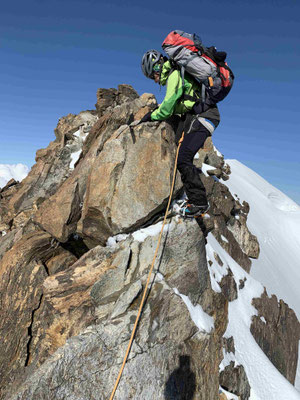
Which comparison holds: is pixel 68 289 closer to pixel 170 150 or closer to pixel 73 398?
pixel 73 398

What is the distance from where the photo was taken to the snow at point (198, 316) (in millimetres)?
8331

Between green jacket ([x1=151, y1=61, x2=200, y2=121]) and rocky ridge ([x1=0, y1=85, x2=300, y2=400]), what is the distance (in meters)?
0.97

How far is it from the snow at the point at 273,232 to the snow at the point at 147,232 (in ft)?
74.7

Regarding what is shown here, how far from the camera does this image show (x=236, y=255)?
25.0 m

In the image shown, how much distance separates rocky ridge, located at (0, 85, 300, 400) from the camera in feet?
20.7

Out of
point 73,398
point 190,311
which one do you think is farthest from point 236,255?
point 73,398

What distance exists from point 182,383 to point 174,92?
28.3 feet

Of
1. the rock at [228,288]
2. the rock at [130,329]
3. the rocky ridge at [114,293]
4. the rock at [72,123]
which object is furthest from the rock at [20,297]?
the rock at [72,123]

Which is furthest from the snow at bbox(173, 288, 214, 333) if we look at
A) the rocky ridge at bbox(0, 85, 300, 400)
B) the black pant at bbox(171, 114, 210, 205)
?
the black pant at bbox(171, 114, 210, 205)

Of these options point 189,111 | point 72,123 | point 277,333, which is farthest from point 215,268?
point 72,123

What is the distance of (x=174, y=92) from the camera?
810cm

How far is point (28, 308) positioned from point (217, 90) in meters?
10.1

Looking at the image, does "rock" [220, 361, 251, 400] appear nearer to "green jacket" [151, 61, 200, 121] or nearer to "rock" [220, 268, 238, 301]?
"rock" [220, 268, 238, 301]

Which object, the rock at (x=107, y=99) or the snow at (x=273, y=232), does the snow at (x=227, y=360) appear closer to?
the snow at (x=273, y=232)
